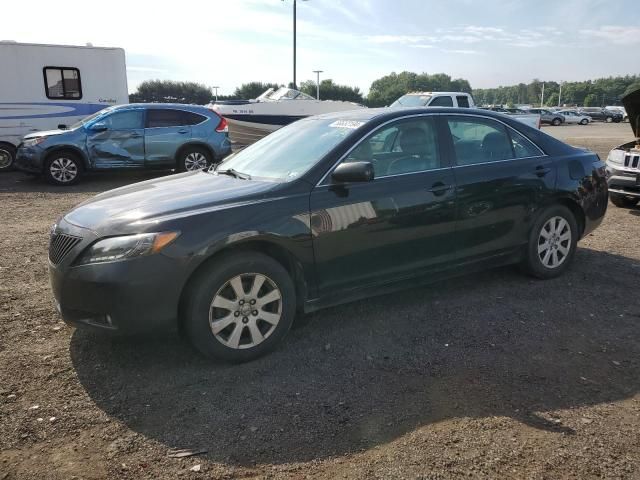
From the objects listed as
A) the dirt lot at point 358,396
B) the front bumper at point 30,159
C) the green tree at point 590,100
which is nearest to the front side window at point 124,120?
the front bumper at point 30,159

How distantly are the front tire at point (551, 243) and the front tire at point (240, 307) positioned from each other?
2.58 metres

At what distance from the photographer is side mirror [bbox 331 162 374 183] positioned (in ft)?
12.2

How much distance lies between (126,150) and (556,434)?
34.4 ft

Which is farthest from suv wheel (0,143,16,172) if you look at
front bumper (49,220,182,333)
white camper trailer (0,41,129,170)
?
front bumper (49,220,182,333)

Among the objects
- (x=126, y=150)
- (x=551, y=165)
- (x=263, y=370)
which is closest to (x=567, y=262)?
(x=551, y=165)

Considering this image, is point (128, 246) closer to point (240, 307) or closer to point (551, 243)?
point (240, 307)

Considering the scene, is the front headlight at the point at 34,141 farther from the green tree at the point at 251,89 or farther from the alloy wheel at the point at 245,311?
the green tree at the point at 251,89

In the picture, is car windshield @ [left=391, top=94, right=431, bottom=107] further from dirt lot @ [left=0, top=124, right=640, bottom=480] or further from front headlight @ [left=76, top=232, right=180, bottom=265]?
front headlight @ [left=76, top=232, right=180, bottom=265]

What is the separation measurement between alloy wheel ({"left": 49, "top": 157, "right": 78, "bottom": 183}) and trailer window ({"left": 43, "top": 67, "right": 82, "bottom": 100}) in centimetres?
404

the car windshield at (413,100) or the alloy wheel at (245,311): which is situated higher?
the car windshield at (413,100)

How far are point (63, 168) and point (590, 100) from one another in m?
119

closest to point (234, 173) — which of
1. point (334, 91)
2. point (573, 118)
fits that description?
point (573, 118)

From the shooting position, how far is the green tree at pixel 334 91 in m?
58.0

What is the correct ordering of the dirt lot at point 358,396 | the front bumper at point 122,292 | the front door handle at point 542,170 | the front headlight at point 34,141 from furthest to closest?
1. the front headlight at point 34,141
2. the front door handle at point 542,170
3. the front bumper at point 122,292
4. the dirt lot at point 358,396
